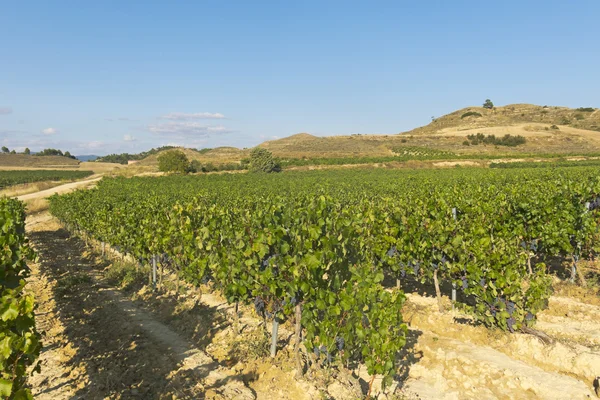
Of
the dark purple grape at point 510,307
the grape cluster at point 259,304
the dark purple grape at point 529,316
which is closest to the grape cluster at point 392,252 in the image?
the dark purple grape at point 510,307

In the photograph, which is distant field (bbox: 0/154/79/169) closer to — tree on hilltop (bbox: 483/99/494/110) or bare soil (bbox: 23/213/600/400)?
bare soil (bbox: 23/213/600/400)

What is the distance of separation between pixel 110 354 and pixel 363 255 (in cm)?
557

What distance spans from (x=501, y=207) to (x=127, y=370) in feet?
37.6

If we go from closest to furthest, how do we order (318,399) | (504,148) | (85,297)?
1. (318,399)
2. (85,297)
3. (504,148)

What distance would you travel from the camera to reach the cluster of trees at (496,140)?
294ft

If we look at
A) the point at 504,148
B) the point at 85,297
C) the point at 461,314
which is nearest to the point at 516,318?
the point at 461,314

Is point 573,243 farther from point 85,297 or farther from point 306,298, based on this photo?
point 85,297

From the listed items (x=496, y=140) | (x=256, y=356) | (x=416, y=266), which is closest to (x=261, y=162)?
(x=416, y=266)

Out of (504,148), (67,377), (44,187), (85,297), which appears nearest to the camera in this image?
(67,377)

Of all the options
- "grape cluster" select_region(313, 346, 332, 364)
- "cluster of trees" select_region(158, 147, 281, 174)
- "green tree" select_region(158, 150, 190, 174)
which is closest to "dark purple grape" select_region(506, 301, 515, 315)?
"grape cluster" select_region(313, 346, 332, 364)

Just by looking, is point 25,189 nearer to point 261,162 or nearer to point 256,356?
point 261,162

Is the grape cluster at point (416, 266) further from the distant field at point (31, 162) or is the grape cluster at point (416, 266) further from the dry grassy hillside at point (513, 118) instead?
the dry grassy hillside at point (513, 118)

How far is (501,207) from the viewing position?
1209 centimetres

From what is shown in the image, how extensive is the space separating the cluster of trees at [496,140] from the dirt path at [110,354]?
9667cm
